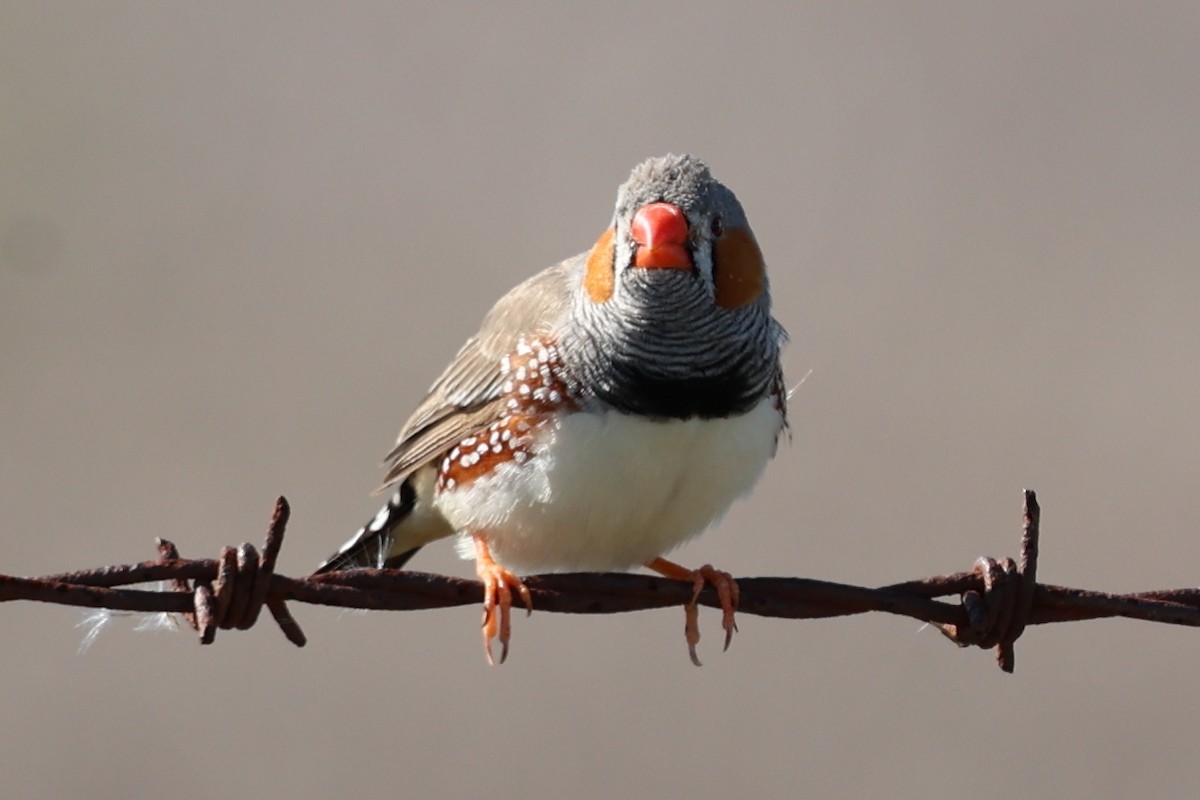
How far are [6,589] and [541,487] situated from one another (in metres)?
1.61

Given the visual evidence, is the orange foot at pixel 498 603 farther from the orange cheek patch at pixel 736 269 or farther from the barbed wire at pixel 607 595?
the orange cheek patch at pixel 736 269

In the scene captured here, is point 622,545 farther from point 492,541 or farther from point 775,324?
point 775,324

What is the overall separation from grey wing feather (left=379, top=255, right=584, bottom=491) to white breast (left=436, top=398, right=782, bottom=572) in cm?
19

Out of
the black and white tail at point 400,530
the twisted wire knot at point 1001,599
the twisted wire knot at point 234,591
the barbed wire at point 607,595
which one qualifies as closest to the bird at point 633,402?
the black and white tail at point 400,530

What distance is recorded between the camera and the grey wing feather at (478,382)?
13.8 feet

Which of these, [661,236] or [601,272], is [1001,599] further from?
[601,272]

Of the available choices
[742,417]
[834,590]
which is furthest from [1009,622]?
[742,417]

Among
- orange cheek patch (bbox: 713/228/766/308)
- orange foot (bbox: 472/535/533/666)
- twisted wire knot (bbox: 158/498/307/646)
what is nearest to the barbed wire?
twisted wire knot (bbox: 158/498/307/646)

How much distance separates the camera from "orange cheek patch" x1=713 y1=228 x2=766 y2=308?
3.98 meters

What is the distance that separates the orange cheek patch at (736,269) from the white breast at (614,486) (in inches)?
11.5

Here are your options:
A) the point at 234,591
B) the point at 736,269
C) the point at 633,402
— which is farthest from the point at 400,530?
the point at 234,591

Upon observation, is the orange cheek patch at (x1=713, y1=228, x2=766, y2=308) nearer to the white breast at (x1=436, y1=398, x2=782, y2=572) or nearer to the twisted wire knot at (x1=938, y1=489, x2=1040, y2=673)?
the white breast at (x1=436, y1=398, x2=782, y2=572)

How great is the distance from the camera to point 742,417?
3.99 metres

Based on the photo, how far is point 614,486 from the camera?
153 inches
